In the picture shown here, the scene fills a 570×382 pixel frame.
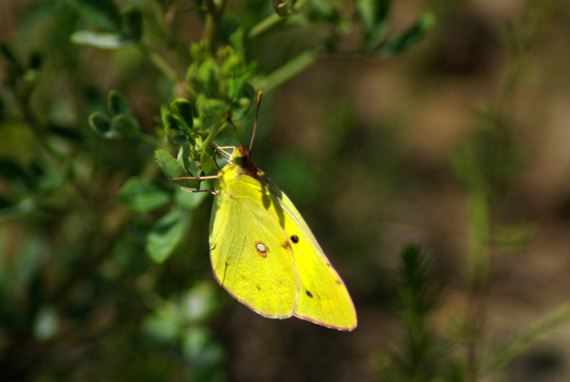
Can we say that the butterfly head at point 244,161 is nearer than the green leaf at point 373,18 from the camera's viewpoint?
Yes

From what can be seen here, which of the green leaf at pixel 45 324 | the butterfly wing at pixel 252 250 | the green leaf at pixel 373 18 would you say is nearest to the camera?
the butterfly wing at pixel 252 250

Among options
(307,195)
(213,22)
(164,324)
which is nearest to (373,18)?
(213,22)

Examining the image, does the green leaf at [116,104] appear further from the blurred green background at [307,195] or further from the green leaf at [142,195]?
the green leaf at [142,195]

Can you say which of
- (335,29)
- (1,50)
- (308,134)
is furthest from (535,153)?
(1,50)

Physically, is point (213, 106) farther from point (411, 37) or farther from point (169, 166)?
point (411, 37)

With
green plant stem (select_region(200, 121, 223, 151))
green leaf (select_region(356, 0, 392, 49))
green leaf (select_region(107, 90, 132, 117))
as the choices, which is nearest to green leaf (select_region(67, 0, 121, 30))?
green leaf (select_region(107, 90, 132, 117))

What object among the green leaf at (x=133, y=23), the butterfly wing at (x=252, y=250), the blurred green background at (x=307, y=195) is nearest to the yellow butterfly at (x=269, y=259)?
the butterfly wing at (x=252, y=250)
